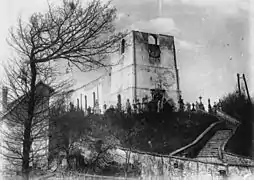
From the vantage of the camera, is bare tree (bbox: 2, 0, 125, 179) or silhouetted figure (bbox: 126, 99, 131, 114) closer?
bare tree (bbox: 2, 0, 125, 179)

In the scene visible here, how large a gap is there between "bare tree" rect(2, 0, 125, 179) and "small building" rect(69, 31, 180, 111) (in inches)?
3.5

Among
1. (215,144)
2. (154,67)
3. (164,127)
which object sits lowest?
(215,144)

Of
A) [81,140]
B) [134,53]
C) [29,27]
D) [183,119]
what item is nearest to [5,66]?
[29,27]

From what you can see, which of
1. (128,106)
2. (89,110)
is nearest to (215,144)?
(128,106)

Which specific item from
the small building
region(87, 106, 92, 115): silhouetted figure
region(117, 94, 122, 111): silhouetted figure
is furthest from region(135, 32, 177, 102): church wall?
region(87, 106, 92, 115): silhouetted figure

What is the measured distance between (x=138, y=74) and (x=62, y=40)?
492 mm

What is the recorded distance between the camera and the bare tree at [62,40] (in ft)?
6.88

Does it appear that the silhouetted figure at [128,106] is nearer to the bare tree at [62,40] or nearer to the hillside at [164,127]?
the hillside at [164,127]

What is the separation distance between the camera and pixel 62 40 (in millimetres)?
2182

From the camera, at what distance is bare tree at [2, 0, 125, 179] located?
82.6 inches

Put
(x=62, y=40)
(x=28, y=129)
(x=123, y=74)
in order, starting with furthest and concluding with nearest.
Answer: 1. (x=123, y=74)
2. (x=62, y=40)
3. (x=28, y=129)

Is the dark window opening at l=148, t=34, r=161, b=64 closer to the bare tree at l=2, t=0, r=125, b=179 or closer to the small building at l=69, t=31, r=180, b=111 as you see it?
the small building at l=69, t=31, r=180, b=111

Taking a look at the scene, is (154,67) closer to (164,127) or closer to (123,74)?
(123,74)

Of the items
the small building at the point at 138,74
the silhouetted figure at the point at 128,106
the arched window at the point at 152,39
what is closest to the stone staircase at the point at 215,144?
the small building at the point at 138,74
